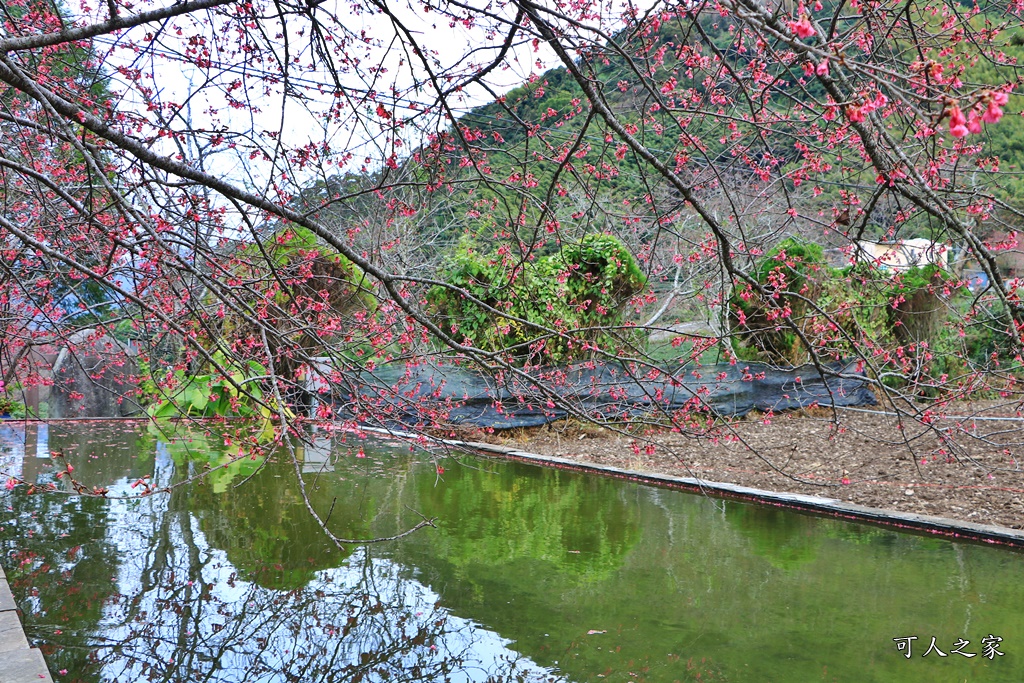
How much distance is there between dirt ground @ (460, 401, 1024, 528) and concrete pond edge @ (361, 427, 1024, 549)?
0.49ft

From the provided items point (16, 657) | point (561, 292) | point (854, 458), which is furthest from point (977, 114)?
point (561, 292)

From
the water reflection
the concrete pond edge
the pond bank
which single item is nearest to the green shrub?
the concrete pond edge

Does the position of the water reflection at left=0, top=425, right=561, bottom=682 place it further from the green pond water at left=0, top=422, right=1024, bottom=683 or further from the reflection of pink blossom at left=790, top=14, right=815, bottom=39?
the reflection of pink blossom at left=790, top=14, right=815, bottom=39

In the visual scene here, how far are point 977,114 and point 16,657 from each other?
9.59 feet

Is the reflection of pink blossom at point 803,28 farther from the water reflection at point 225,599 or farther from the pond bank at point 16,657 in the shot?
the pond bank at point 16,657

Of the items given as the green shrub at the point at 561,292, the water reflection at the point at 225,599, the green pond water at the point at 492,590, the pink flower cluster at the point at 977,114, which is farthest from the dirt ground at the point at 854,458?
the pink flower cluster at the point at 977,114

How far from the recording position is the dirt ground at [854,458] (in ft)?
15.6

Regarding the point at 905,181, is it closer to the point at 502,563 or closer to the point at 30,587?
the point at 502,563

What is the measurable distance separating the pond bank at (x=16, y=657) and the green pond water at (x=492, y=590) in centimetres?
22

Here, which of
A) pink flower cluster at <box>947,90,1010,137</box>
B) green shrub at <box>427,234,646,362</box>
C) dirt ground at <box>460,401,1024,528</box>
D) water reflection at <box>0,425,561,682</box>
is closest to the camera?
pink flower cluster at <box>947,90,1010,137</box>

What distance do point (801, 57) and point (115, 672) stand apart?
2.91m

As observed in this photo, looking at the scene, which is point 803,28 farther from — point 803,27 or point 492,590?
point 492,590

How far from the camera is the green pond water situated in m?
2.81

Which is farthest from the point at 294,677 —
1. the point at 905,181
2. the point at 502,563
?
the point at 905,181
